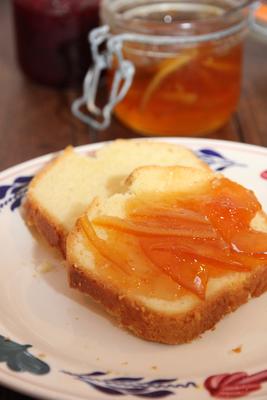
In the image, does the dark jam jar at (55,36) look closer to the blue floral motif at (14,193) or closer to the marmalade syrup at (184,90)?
the marmalade syrup at (184,90)

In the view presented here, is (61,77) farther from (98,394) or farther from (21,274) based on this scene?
(98,394)

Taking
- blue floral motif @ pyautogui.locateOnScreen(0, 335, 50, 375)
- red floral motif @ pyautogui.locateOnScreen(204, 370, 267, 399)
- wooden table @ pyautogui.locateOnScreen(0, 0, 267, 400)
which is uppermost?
blue floral motif @ pyautogui.locateOnScreen(0, 335, 50, 375)

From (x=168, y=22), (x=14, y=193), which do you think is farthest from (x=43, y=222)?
(x=168, y=22)

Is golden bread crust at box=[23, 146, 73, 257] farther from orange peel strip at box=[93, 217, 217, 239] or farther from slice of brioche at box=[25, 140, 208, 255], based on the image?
orange peel strip at box=[93, 217, 217, 239]

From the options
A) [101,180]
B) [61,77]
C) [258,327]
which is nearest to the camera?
[258,327]

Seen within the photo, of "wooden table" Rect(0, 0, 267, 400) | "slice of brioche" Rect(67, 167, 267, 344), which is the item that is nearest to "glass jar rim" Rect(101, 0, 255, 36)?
"wooden table" Rect(0, 0, 267, 400)

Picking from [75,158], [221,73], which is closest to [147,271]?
[75,158]
